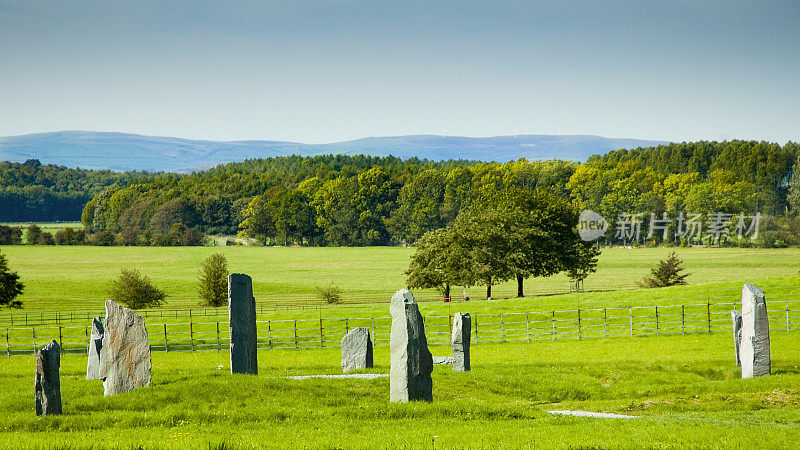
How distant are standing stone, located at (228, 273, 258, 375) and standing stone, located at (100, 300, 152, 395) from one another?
3.50m

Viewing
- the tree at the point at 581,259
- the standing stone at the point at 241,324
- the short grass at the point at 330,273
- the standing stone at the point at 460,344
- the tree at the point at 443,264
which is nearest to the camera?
the standing stone at the point at 241,324

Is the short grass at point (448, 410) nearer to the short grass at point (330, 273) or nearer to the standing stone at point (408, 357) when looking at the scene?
the standing stone at point (408, 357)

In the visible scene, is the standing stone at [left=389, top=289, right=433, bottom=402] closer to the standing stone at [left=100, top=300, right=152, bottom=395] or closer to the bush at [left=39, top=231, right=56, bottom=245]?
the standing stone at [left=100, top=300, right=152, bottom=395]

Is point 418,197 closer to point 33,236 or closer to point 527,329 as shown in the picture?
point 33,236

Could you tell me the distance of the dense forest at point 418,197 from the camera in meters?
130

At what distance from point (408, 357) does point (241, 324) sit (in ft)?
20.2

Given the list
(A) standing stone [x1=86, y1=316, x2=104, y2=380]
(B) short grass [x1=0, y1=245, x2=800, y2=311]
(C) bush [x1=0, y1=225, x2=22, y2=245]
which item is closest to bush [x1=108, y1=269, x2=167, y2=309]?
(B) short grass [x1=0, y1=245, x2=800, y2=311]

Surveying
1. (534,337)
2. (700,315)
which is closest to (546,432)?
(534,337)

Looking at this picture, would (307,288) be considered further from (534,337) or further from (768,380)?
(768,380)

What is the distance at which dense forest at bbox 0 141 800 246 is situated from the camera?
12962cm

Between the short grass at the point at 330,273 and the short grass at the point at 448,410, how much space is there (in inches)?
901

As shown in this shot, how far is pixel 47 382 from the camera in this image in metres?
13.5

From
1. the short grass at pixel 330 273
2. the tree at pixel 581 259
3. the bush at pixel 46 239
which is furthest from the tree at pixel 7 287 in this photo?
the bush at pixel 46 239

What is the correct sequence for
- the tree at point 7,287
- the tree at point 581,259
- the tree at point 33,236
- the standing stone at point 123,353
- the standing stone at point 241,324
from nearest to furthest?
the standing stone at point 123,353 < the standing stone at point 241,324 < the tree at point 581,259 < the tree at point 7,287 < the tree at point 33,236
